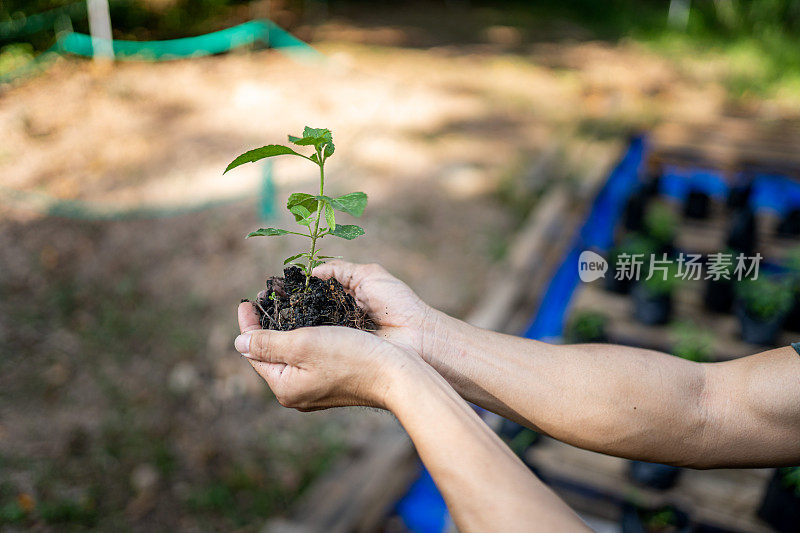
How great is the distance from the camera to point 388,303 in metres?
1.58

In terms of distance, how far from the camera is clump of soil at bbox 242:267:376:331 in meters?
1.49

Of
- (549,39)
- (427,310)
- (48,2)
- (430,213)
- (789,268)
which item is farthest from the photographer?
(549,39)

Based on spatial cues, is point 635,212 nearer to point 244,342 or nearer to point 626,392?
point 626,392

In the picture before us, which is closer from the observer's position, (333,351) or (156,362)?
(333,351)

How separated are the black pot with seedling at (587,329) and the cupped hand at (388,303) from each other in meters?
1.54

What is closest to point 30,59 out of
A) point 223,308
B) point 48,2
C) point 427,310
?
point 48,2

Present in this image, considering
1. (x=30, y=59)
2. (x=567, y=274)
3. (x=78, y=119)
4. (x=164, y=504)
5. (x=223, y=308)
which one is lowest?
(x=164, y=504)

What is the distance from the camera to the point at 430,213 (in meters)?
4.93

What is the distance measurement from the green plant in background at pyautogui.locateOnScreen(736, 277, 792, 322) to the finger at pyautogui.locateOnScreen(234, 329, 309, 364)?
2.55 meters

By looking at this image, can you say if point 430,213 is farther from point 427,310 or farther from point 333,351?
point 333,351

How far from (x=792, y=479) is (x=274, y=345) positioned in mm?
1865

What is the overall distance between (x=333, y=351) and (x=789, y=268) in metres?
3.20

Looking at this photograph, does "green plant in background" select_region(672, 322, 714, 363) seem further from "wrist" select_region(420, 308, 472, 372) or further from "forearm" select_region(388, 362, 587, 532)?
"forearm" select_region(388, 362, 587, 532)

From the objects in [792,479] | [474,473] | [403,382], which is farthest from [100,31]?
[792,479]
